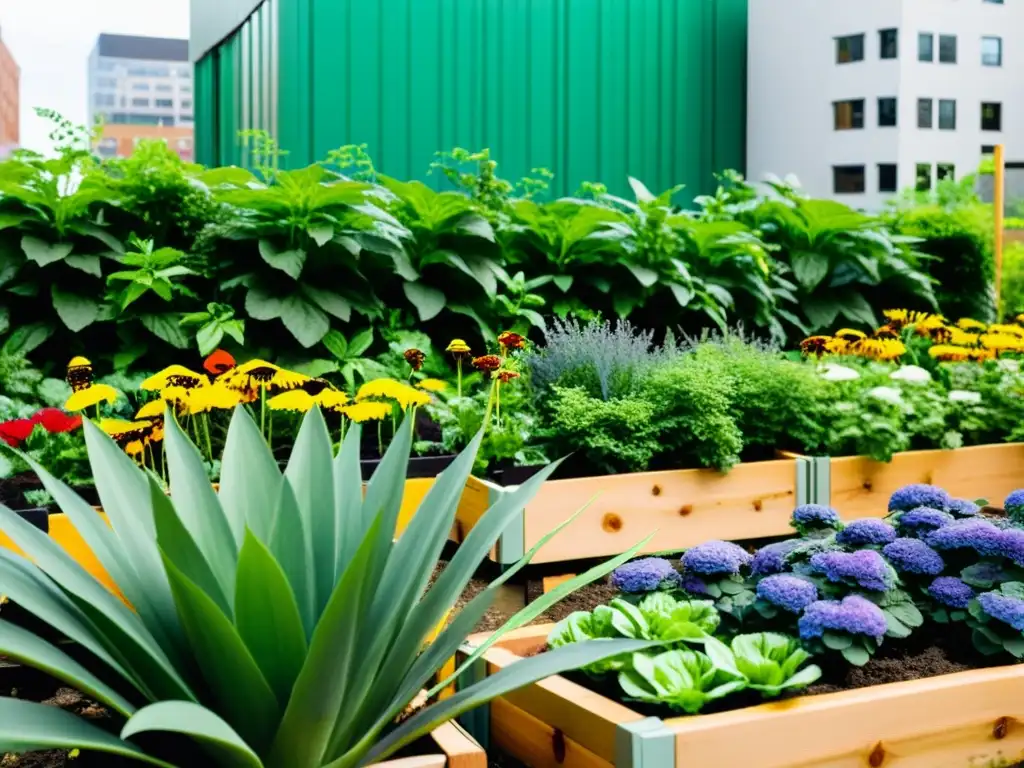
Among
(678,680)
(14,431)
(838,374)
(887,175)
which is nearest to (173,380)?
(14,431)

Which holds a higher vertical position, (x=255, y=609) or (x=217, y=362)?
(x=217, y=362)

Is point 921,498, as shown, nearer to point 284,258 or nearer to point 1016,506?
point 1016,506

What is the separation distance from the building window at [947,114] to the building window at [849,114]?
1709 millimetres

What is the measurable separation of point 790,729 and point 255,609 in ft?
2.93

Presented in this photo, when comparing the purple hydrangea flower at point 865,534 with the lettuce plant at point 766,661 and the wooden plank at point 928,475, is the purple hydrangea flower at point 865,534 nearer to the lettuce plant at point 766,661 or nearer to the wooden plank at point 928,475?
the lettuce plant at point 766,661

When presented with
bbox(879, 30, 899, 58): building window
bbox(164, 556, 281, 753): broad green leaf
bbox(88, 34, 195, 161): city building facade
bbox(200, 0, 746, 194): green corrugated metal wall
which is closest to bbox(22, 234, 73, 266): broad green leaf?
bbox(164, 556, 281, 753): broad green leaf

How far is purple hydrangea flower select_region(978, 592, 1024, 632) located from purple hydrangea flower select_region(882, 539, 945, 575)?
0.41 feet

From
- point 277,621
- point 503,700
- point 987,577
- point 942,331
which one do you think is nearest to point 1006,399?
point 942,331

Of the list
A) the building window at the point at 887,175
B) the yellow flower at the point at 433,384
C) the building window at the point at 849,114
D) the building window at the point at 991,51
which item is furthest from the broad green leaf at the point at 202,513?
the building window at the point at 991,51

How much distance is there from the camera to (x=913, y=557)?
2.03 metres

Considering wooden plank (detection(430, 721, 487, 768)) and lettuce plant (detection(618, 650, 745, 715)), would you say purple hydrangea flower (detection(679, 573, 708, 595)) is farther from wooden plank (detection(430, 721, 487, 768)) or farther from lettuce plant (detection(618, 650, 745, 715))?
wooden plank (detection(430, 721, 487, 768))

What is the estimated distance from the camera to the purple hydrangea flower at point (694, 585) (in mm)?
2021

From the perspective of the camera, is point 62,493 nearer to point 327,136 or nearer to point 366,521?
point 366,521

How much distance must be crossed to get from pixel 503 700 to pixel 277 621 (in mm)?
839
